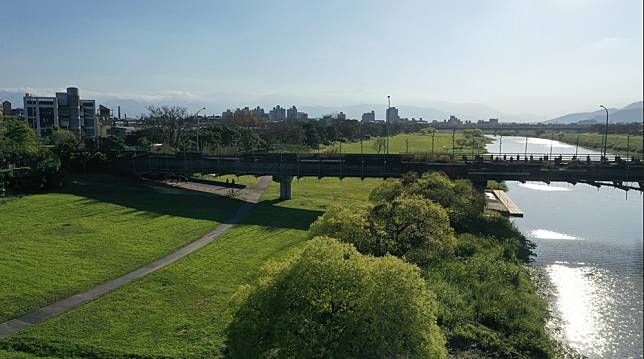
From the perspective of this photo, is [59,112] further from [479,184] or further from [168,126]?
[479,184]

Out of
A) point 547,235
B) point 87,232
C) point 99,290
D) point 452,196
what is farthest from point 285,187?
point 99,290

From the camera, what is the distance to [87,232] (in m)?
36.3

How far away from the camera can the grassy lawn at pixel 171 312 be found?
1952 centimetres

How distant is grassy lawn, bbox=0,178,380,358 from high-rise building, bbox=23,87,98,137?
296 feet

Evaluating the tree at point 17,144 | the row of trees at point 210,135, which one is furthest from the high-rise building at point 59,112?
the tree at point 17,144

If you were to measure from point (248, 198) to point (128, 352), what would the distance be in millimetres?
35082

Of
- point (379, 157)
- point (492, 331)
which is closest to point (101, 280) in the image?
point (492, 331)

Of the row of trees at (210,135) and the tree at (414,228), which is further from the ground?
the row of trees at (210,135)

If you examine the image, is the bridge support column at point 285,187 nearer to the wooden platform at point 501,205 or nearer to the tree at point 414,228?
the wooden platform at point 501,205

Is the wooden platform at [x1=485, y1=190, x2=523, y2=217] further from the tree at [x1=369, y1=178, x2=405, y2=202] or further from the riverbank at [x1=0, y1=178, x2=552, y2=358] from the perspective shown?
the tree at [x1=369, y1=178, x2=405, y2=202]

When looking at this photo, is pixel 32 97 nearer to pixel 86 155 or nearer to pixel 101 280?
pixel 86 155

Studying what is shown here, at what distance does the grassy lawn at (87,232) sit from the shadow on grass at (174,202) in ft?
0.30

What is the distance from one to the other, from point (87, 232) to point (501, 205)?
42160 mm

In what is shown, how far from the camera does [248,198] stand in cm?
5378
